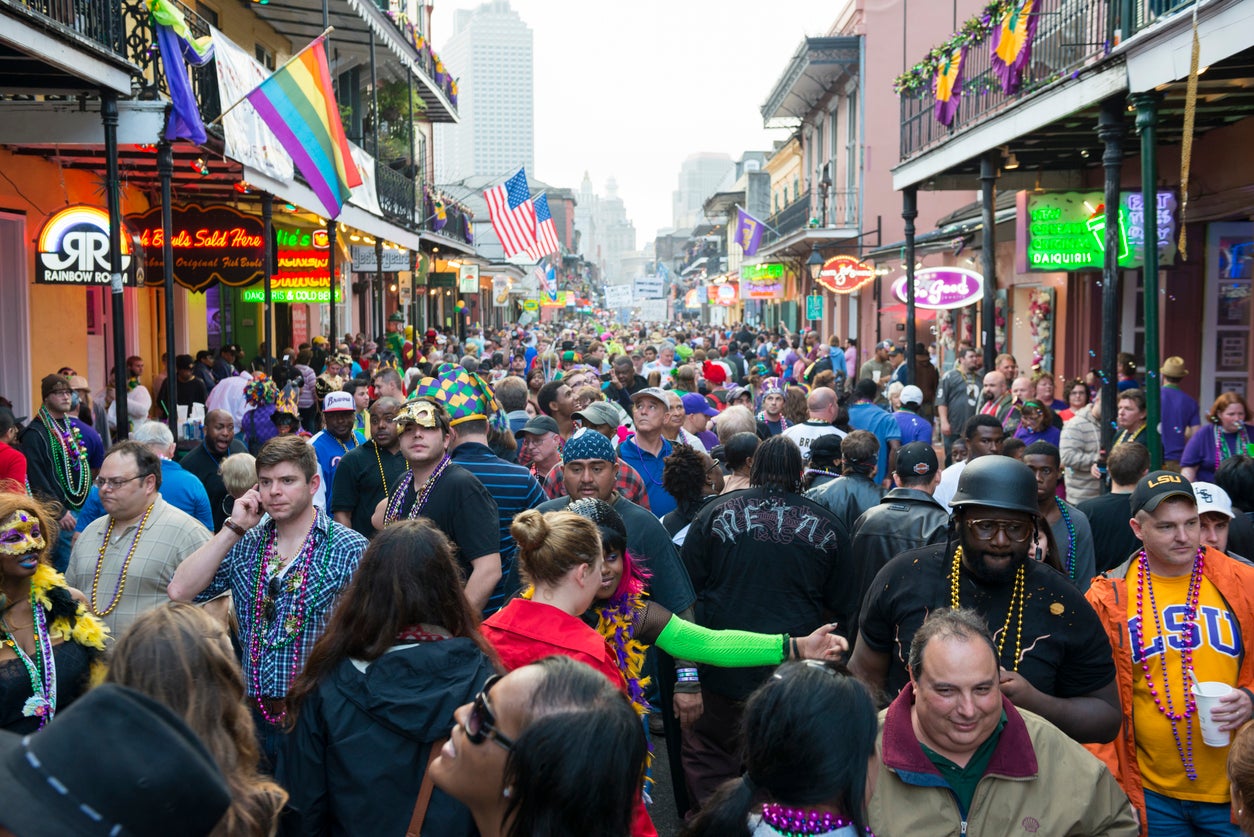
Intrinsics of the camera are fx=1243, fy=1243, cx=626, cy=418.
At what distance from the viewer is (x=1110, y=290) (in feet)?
31.5

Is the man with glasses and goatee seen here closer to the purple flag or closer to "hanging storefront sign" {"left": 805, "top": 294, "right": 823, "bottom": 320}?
"hanging storefront sign" {"left": 805, "top": 294, "right": 823, "bottom": 320}

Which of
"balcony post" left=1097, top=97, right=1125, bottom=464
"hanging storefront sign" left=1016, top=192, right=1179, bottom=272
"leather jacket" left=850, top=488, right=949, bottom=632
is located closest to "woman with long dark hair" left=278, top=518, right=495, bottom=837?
"leather jacket" left=850, top=488, right=949, bottom=632

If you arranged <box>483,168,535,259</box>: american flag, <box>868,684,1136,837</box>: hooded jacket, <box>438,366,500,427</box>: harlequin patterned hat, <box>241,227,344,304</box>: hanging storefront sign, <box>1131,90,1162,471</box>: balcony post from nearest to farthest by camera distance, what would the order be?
<box>868,684,1136,837</box>: hooded jacket
<box>438,366,500,427</box>: harlequin patterned hat
<box>1131,90,1162,471</box>: balcony post
<box>241,227,344,304</box>: hanging storefront sign
<box>483,168,535,259</box>: american flag

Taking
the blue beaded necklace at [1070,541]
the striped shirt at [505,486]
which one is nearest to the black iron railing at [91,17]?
the striped shirt at [505,486]

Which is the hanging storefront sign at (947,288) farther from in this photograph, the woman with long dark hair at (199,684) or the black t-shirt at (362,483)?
the woman with long dark hair at (199,684)

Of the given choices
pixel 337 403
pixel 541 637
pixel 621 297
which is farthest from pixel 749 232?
pixel 541 637

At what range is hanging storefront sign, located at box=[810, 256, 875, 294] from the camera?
24.8 m

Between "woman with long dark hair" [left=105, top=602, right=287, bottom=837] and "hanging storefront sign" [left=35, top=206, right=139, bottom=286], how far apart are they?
9.94 m

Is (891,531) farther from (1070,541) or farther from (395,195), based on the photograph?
(395,195)

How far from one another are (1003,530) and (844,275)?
70.6 feet

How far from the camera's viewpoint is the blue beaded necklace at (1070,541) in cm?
564

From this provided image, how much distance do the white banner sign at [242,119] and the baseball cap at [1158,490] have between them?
31.3ft

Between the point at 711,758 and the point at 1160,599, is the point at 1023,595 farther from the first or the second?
the point at 711,758

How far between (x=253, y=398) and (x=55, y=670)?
6984 millimetres
